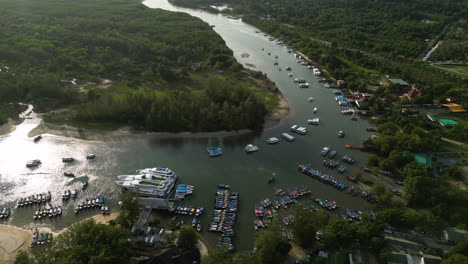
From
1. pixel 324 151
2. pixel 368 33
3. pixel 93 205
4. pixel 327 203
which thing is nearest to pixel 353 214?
pixel 327 203

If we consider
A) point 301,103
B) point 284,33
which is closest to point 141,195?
point 301,103

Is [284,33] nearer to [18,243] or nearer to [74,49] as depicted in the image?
[74,49]

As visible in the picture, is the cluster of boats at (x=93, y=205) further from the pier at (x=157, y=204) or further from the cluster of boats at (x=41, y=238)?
the pier at (x=157, y=204)

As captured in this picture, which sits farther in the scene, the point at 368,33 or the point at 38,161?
the point at 368,33

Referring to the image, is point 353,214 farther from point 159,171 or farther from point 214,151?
point 159,171

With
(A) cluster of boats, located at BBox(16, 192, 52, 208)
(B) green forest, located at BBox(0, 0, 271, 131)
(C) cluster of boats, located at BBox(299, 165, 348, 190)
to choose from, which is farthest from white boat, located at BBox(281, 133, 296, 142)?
(A) cluster of boats, located at BBox(16, 192, 52, 208)

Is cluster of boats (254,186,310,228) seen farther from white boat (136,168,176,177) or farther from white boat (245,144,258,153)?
white boat (136,168,176,177)

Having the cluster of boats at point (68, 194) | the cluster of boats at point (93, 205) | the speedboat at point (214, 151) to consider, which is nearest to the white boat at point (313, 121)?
the speedboat at point (214, 151)
